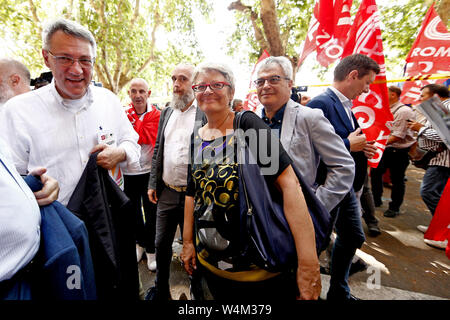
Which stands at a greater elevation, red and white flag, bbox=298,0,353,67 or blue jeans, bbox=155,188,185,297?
red and white flag, bbox=298,0,353,67

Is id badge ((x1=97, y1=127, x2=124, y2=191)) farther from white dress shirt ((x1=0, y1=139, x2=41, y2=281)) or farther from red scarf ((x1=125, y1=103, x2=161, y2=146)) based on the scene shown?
red scarf ((x1=125, y1=103, x2=161, y2=146))

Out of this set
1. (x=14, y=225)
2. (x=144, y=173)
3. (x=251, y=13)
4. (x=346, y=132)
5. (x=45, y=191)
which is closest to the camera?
(x=14, y=225)

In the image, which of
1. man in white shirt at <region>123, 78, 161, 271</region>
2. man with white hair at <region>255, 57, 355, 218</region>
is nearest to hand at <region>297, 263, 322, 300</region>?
man with white hair at <region>255, 57, 355, 218</region>

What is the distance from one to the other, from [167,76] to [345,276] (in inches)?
468

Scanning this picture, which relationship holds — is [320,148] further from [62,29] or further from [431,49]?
[431,49]

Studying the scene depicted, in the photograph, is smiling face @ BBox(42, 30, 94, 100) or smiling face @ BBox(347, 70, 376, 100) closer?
smiling face @ BBox(42, 30, 94, 100)

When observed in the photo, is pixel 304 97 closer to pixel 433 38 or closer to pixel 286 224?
pixel 433 38

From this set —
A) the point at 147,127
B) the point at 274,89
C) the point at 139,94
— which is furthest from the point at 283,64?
the point at 139,94

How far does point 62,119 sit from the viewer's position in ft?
A: 4.43

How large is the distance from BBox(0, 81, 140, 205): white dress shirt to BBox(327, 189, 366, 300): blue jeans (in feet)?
7.26

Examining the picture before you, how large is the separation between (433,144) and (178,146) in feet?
11.7

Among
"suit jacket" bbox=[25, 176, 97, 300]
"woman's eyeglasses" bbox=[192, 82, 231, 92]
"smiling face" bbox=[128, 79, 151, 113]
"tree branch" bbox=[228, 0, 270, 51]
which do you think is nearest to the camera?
"suit jacket" bbox=[25, 176, 97, 300]

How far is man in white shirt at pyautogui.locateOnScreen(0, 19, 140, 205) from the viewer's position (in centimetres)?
127
